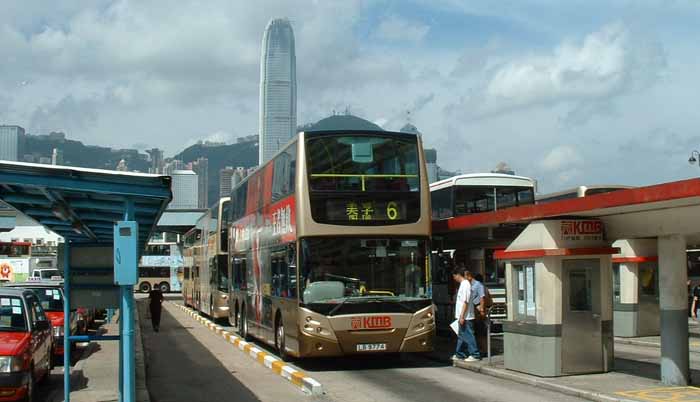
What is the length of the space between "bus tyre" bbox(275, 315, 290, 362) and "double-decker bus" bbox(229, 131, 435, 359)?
0.62 m

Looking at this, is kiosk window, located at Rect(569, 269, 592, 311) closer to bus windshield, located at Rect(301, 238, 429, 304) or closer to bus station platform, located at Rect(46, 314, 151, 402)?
bus windshield, located at Rect(301, 238, 429, 304)

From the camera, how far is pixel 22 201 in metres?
8.60

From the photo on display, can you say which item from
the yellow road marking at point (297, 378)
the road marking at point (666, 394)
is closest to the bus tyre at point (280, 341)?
the yellow road marking at point (297, 378)

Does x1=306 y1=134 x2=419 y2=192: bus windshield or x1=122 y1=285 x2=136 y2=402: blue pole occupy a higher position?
x1=306 y1=134 x2=419 y2=192: bus windshield

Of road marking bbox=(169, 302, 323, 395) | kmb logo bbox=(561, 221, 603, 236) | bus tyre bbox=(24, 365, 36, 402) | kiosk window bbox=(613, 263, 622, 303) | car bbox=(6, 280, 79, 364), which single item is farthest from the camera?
kiosk window bbox=(613, 263, 622, 303)

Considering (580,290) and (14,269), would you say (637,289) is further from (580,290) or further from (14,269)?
(14,269)

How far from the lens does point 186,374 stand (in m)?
15.1

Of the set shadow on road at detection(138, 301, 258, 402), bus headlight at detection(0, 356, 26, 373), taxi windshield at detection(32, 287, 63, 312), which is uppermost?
taxi windshield at detection(32, 287, 63, 312)

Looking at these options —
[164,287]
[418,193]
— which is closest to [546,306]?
[418,193]

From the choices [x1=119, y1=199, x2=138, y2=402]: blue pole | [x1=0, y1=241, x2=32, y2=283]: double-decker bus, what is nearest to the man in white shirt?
[x1=119, y1=199, x2=138, y2=402]: blue pole

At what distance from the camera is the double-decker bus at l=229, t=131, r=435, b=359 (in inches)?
576

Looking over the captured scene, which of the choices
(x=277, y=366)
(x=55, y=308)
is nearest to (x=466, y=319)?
(x=277, y=366)

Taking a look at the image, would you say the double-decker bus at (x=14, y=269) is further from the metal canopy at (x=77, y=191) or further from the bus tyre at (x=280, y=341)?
Answer: the metal canopy at (x=77, y=191)

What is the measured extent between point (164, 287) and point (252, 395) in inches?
2283
